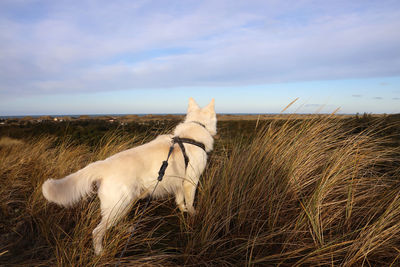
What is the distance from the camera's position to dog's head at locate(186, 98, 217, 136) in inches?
146

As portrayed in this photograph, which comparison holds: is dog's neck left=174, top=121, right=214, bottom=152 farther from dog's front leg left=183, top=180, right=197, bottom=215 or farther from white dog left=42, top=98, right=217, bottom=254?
dog's front leg left=183, top=180, right=197, bottom=215

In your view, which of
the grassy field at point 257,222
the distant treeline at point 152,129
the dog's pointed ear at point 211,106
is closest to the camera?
the grassy field at point 257,222

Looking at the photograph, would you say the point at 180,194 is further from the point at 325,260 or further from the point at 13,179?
the point at 13,179

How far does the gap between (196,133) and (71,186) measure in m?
1.78

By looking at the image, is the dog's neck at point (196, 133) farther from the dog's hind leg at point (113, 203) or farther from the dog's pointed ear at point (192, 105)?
the dog's hind leg at point (113, 203)

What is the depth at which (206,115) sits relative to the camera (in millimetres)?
3738

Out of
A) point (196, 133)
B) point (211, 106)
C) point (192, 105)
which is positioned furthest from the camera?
point (192, 105)

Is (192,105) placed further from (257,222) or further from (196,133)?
(257,222)

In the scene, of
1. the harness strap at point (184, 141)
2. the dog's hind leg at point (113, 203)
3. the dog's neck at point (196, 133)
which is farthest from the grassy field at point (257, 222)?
the dog's neck at point (196, 133)

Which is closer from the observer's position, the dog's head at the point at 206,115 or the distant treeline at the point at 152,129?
the dog's head at the point at 206,115

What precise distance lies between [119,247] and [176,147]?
1.38 m

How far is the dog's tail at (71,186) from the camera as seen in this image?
2150 millimetres

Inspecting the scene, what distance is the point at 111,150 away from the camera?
4.72m

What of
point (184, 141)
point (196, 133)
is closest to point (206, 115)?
point (196, 133)
